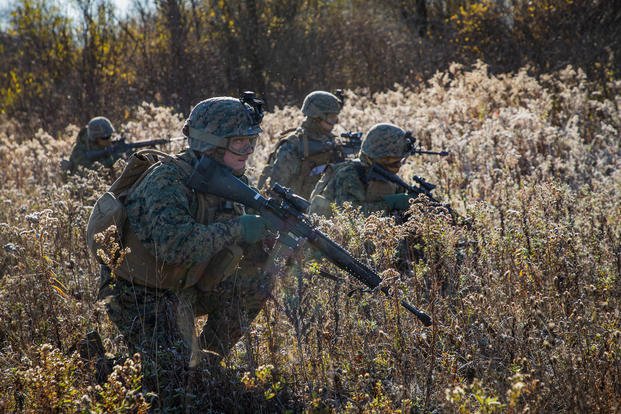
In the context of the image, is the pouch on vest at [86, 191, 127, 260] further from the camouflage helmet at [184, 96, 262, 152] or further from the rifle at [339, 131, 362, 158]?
the rifle at [339, 131, 362, 158]

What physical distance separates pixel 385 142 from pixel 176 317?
2.58 m

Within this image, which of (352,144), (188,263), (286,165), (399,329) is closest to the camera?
(399,329)

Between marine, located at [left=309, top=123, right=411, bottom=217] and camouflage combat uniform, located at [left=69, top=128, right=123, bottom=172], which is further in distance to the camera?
camouflage combat uniform, located at [left=69, top=128, right=123, bottom=172]

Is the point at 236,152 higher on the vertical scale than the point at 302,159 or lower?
lower

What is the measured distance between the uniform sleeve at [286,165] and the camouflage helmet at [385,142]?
1.55m

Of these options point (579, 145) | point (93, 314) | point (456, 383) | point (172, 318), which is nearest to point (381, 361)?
point (456, 383)

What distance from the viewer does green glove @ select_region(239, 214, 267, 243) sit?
Answer: 382 centimetres

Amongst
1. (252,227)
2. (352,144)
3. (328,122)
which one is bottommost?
(252,227)

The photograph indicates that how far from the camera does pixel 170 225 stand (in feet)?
12.3

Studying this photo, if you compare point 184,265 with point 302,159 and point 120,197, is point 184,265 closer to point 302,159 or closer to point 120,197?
point 120,197

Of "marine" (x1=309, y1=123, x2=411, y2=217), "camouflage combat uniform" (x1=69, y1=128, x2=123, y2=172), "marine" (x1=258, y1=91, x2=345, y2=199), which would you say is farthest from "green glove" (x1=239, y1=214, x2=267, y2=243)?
"camouflage combat uniform" (x1=69, y1=128, x2=123, y2=172)

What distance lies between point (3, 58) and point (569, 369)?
22.2 m

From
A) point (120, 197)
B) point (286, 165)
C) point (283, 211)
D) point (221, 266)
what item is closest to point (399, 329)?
point (283, 211)

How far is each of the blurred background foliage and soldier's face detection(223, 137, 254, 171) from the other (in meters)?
13.1
